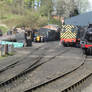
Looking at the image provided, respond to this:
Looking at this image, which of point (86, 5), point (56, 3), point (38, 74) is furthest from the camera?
point (56, 3)

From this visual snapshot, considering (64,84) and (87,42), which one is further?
(87,42)

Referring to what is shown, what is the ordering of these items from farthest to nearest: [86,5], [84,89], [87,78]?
[86,5] < [87,78] < [84,89]

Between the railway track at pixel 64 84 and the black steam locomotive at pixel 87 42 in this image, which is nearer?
the railway track at pixel 64 84

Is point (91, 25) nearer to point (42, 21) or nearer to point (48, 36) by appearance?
point (48, 36)

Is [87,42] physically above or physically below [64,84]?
above

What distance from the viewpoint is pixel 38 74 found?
9.08 m

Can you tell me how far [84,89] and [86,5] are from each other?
62.9 metres

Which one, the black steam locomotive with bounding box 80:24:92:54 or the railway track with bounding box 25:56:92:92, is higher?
the black steam locomotive with bounding box 80:24:92:54

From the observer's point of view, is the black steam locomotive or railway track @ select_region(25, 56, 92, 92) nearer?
railway track @ select_region(25, 56, 92, 92)

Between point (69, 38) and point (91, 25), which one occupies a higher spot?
point (91, 25)

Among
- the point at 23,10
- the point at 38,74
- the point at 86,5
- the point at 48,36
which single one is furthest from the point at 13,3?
the point at 38,74

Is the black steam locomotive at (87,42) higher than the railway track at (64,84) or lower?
higher

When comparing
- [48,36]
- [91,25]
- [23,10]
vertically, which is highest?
[23,10]

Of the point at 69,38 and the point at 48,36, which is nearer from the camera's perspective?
the point at 69,38
